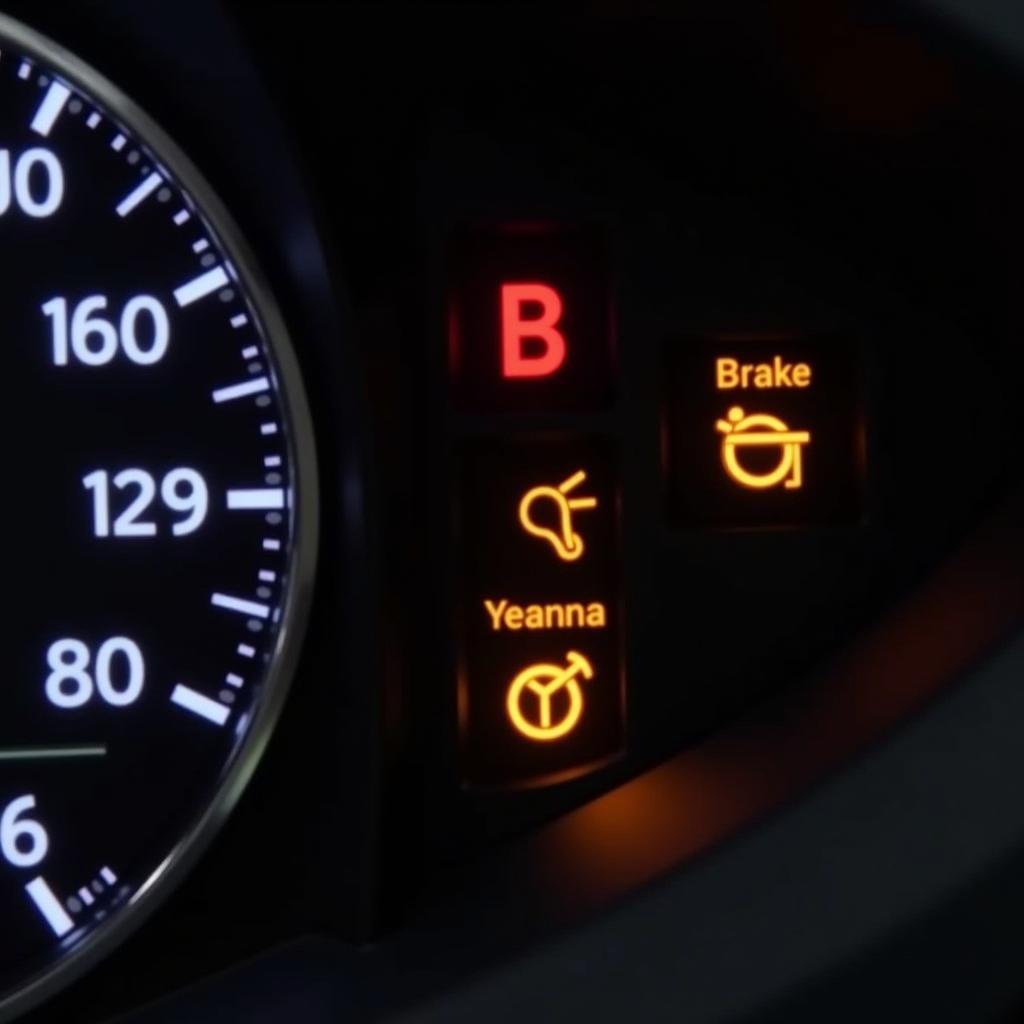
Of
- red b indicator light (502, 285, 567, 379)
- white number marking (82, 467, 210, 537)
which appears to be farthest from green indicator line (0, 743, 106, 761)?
red b indicator light (502, 285, 567, 379)

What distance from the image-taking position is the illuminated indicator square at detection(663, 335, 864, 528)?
1243 millimetres

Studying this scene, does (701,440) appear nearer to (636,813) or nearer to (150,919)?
(636,813)

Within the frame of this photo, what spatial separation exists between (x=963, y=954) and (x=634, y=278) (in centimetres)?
46

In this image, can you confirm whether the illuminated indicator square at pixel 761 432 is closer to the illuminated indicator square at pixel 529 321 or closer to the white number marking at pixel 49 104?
the illuminated indicator square at pixel 529 321

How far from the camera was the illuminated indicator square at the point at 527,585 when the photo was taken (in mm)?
1237

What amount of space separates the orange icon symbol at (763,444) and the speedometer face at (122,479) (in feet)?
0.90

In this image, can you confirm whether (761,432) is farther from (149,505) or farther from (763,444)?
(149,505)

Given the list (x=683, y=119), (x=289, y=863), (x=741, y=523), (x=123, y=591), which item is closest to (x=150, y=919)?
(x=289, y=863)

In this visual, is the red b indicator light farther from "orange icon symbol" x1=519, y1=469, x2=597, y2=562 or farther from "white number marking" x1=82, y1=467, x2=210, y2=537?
"white number marking" x1=82, y1=467, x2=210, y2=537

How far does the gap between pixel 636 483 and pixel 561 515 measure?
0.16 ft

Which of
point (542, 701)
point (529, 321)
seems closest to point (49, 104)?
point (529, 321)

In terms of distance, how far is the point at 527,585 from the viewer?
1.24 metres

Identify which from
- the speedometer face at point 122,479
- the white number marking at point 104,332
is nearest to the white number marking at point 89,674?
the speedometer face at point 122,479

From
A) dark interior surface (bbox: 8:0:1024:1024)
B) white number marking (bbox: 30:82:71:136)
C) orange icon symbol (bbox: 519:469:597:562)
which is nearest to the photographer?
dark interior surface (bbox: 8:0:1024:1024)
